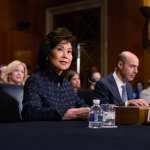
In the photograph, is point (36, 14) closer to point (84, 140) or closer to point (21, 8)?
point (21, 8)

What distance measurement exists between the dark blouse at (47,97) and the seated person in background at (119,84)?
741 millimetres

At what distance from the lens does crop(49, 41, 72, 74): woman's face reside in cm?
270

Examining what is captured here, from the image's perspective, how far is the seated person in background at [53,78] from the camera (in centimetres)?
259

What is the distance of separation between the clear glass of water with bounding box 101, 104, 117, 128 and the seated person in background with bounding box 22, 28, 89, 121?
42cm

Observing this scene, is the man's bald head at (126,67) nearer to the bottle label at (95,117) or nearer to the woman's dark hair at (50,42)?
the woman's dark hair at (50,42)

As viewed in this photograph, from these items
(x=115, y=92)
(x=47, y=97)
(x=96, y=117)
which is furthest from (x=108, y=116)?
(x=115, y=92)

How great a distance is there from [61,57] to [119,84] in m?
1.29

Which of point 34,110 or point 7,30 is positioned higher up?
point 7,30

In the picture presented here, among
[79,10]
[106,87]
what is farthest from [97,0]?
[106,87]

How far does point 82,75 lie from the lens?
9.17 meters

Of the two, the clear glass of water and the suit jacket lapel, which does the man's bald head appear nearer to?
the suit jacket lapel

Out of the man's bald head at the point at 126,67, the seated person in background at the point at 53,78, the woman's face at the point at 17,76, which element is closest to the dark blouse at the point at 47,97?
the seated person in background at the point at 53,78

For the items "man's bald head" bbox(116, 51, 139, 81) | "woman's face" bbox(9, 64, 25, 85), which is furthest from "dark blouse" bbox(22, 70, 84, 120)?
"woman's face" bbox(9, 64, 25, 85)

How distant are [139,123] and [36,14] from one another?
26.9 feet
